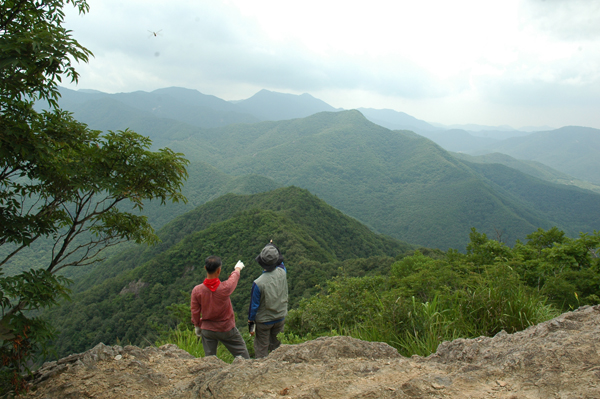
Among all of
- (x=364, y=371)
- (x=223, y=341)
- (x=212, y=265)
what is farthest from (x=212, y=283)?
(x=364, y=371)

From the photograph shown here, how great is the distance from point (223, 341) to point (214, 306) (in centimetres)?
57

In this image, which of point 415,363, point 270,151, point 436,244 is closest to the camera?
point 415,363

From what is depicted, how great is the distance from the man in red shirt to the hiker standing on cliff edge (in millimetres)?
261

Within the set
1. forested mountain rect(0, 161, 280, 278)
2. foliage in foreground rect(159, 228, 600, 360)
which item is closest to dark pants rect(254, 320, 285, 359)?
foliage in foreground rect(159, 228, 600, 360)

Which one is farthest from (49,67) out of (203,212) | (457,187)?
(457,187)

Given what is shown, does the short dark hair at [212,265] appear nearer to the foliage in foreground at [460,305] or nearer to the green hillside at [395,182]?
the foliage in foreground at [460,305]

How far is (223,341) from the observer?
13.4 ft

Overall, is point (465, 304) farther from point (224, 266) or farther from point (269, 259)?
point (224, 266)

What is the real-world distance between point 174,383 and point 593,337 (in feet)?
12.6

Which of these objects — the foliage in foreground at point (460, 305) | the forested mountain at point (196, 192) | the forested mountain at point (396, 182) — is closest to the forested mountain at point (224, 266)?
the foliage in foreground at point (460, 305)

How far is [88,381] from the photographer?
3.05 meters

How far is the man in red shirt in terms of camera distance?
3.87 meters

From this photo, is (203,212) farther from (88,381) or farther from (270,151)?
(270,151)

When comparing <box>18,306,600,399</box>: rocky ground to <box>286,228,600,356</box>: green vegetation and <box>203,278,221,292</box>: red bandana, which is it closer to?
<box>286,228,600,356</box>: green vegetation
